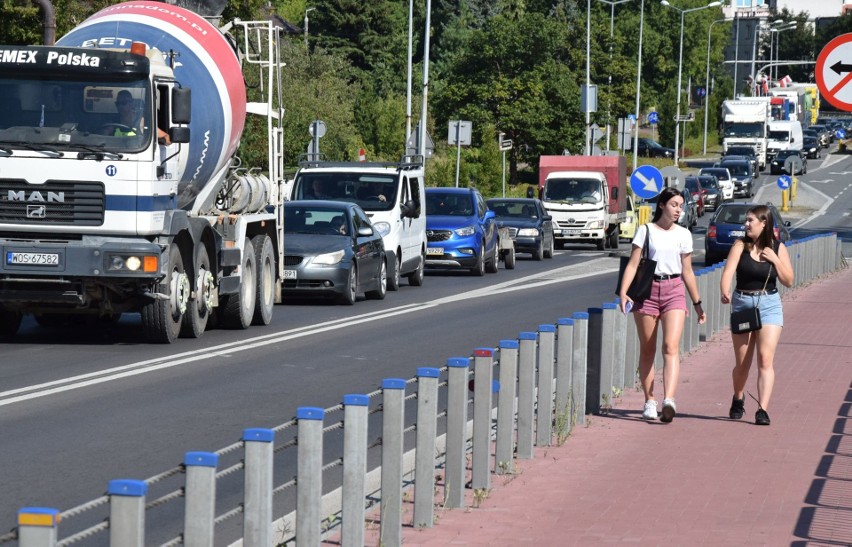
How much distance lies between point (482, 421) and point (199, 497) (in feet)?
13.3

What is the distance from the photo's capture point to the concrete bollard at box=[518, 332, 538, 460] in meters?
10.5

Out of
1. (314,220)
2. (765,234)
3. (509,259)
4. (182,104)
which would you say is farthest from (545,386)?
(509,259)

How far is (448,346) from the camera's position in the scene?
A: 61.1 ft

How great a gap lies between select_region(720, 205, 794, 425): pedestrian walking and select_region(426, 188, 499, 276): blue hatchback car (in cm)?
2142

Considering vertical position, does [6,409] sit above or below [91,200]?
below

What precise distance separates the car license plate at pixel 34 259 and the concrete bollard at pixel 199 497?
11.6 m

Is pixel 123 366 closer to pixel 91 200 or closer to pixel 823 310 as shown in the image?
pixel 91 200

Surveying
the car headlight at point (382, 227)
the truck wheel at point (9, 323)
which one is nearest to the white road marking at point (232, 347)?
the car headlight at point (382, 227)

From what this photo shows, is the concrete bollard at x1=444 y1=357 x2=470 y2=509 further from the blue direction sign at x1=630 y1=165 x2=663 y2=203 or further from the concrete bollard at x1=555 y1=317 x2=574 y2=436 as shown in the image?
the blue direction sign at x1=630 y1=165 x2=663 y2=203

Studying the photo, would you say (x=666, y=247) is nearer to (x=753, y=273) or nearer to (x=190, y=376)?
(x=753, y=273)

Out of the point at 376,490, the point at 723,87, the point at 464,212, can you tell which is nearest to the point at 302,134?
the point at 464,212

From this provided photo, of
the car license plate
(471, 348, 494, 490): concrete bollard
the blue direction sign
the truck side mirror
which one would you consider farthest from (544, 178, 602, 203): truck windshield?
(471, 348, 494, 490): concrete bollard

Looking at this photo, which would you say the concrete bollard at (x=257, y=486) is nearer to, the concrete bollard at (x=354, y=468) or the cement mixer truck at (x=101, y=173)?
the concrete bollard at (x=354, y=468)

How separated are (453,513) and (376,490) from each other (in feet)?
1.71
